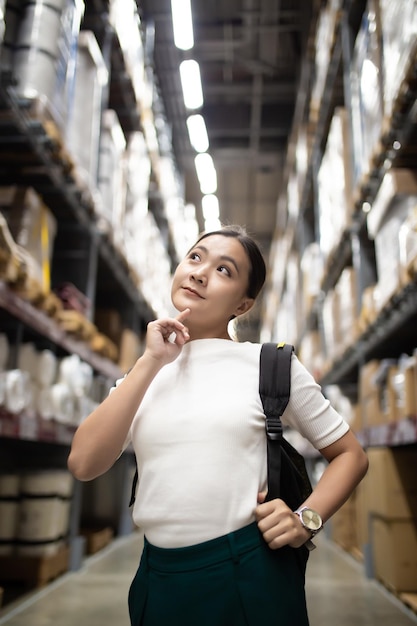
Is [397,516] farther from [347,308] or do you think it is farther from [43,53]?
[43,53]

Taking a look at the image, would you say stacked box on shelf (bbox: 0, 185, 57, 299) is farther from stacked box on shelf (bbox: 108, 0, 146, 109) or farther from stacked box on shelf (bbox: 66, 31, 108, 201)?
stacked box on shelf (bbox: 108, 0, 146, 109)

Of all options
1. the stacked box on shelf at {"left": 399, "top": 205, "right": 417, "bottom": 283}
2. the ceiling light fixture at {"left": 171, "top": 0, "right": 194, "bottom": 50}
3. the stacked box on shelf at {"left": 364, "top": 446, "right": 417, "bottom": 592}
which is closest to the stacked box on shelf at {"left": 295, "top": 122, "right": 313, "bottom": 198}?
the ceiling light fixture at {"left": 171, "top": 0, "right": 194, "bottom": 50}

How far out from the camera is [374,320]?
144 inches

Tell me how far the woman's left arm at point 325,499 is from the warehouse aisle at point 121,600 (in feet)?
5.79

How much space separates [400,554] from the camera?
10.4 ft

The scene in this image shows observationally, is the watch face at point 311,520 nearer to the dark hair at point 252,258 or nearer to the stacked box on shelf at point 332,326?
the dark hair at point 252,258

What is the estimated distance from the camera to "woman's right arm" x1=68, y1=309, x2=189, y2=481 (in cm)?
117

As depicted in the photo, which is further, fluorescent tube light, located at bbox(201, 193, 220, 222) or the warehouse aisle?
fluorescent tube light, located at bbox(201, 193, 220, 222)

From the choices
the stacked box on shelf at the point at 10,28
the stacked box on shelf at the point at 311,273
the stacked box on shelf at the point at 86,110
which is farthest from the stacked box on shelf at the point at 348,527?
the stacked box on shelf at the point at 10,28

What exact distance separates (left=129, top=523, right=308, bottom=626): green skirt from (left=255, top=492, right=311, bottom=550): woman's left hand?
0.14ft

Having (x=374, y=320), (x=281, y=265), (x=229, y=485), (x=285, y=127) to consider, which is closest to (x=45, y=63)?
(x=374, y=320)

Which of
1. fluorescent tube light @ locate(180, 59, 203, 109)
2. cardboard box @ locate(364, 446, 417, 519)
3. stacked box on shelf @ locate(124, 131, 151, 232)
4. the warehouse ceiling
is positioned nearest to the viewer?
cardboard box @ locate(364, 446, 417, 519)

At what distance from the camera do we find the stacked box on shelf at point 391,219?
333 centimetres

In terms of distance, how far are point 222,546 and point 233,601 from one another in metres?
0.10
